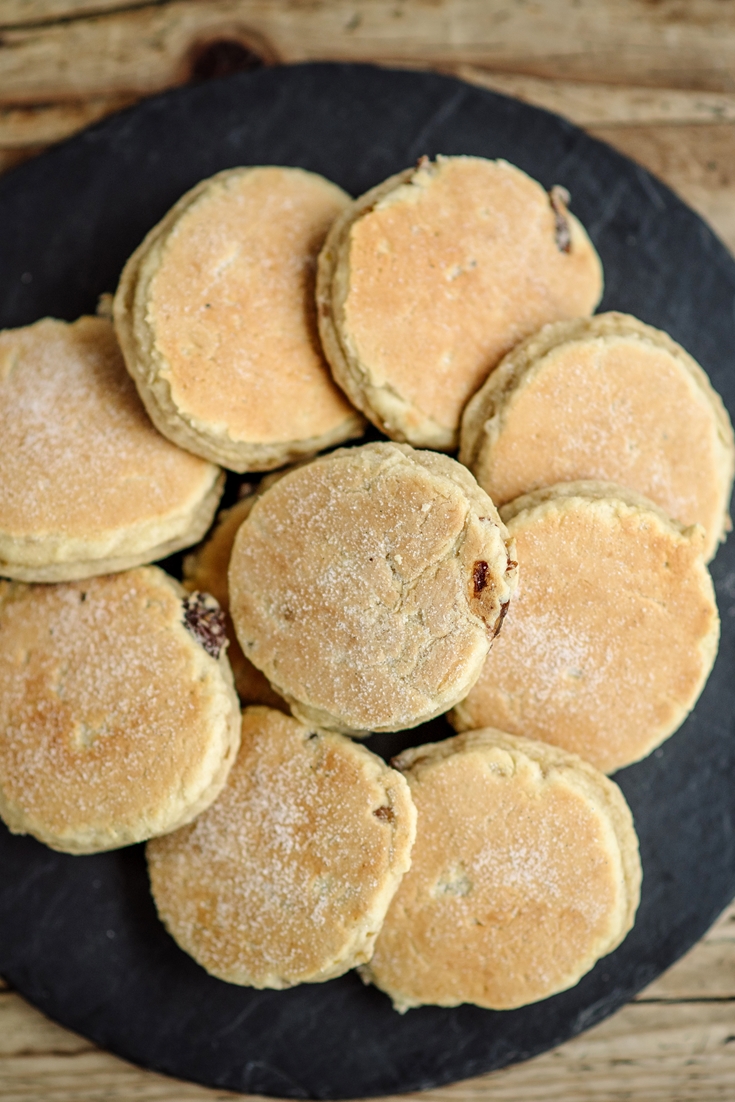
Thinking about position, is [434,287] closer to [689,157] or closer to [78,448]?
[78,448]

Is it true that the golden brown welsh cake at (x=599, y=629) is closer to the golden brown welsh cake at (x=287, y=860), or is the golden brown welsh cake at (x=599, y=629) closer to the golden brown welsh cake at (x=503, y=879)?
the golden brown welsh cake at (x=503, y=879)

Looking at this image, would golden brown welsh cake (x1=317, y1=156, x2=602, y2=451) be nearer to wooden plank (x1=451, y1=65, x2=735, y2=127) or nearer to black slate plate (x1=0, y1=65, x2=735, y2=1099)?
black slate plate (x1=0, y1=65, x2=735, y2=1099)

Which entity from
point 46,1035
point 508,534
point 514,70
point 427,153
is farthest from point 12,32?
point 46,1035

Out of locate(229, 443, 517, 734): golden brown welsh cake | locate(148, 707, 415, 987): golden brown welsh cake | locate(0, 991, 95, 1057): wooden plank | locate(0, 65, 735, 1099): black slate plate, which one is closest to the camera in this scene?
locate(229, 443, 517, 734): golden brown welsh cake

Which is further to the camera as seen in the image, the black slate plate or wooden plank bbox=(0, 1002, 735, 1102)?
wooden plank bbox=(0, 1002, 735, 1102)

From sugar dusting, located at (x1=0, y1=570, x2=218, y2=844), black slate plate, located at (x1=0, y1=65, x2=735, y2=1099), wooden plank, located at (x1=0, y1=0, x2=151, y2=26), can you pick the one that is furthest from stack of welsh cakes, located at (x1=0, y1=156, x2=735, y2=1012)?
wooden plank, located at (x1=0, y1=0, x2=151, y2=26)

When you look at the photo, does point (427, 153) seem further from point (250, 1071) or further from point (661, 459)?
point (250, 1071)

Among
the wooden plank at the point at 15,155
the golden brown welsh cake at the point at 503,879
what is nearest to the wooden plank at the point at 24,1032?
the golden brown welsh cake at the point at 503,879
